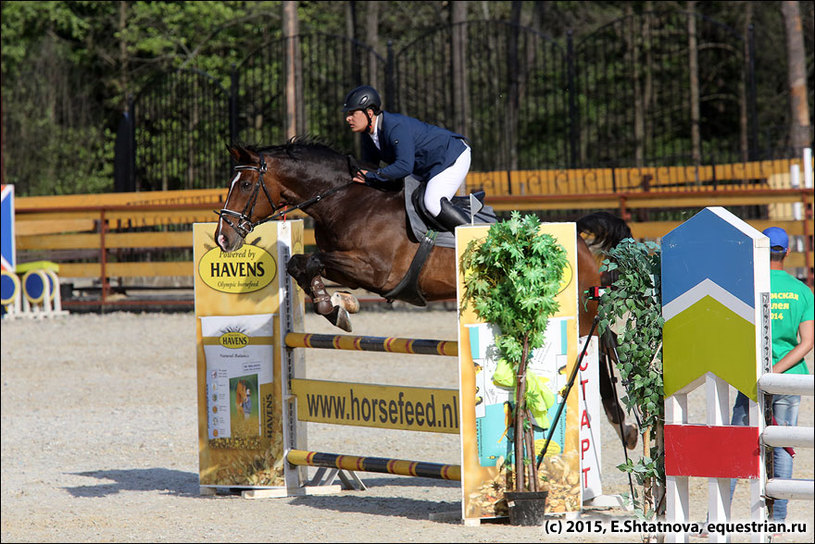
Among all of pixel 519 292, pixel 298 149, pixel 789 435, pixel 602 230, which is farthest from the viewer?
pixel 602 230

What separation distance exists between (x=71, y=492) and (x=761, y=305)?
4.55 metres

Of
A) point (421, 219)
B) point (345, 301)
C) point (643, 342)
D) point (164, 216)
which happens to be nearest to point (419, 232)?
point (421, 219)

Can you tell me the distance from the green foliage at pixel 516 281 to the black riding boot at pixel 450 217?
86cm

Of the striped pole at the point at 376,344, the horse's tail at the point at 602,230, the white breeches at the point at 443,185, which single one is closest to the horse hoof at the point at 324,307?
the striped pole at the point at 376,344

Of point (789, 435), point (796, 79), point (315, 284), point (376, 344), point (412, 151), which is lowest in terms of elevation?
point (789, 435)

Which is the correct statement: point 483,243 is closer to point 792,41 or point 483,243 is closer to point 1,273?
point 1,273

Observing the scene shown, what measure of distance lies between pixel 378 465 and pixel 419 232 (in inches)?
54.1

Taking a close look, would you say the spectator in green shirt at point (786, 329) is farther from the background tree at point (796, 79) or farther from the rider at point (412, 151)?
the background tree at point (796, 79)

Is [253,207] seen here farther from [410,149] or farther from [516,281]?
[516,281]

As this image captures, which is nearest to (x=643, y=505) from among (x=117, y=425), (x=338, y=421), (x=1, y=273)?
(x=338, y=421)

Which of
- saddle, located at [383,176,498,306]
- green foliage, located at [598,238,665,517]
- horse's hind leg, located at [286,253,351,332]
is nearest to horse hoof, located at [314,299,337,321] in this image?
horse's hind leg, located at [286,253,351,332]

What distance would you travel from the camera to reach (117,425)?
8.73 metres

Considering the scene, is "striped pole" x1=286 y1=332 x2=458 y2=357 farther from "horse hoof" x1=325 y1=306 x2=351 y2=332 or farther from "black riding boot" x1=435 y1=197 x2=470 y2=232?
"black riding boot" x1=435 y1=197 x2=470 y2=232

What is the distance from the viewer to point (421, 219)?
6.06 metres
